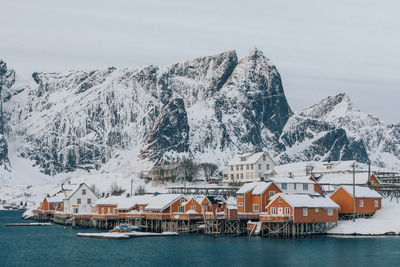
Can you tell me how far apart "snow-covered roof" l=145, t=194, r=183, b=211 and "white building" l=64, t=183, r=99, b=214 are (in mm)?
28539

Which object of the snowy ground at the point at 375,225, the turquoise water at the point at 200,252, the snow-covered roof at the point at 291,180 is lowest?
the turquoise water at the point at 200,252

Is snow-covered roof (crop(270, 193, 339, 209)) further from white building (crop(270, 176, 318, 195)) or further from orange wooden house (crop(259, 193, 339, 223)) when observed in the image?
white building (crop(270, 176, 318, 195))

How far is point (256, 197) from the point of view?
4685 inches

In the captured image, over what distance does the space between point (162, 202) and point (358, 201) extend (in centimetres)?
3640

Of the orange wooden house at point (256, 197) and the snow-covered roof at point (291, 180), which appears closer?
the orange wooden house at point (256, 197)

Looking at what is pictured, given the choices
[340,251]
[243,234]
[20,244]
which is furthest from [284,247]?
[20,244]

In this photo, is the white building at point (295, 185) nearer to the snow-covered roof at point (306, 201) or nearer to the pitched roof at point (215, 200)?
the snow-covered roof at point (306, 201)

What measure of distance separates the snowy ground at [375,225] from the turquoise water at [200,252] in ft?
13.8

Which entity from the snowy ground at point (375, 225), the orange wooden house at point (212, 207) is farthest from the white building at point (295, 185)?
the snowy ground at point (375, 225)

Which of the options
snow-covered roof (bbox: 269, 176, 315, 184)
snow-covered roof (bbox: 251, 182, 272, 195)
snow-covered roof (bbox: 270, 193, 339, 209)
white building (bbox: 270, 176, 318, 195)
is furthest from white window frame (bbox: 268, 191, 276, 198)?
snow-covered roof (bbox: 270, 193, 339, 209)

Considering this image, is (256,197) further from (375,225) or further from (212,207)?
(375,225)

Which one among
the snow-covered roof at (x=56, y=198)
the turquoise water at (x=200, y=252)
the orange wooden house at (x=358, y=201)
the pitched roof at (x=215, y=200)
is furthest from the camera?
the snow-covered roof at (x=56, y=198)

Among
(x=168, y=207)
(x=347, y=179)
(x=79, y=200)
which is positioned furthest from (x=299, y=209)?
Result: (x=79, y=200)

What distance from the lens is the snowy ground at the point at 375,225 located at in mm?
110625
